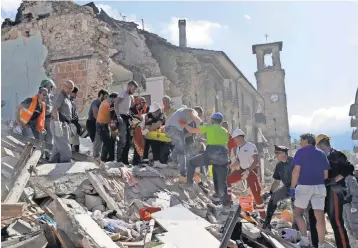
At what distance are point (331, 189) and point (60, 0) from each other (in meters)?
11.9

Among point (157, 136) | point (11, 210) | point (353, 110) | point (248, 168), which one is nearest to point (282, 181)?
point (248, 168)

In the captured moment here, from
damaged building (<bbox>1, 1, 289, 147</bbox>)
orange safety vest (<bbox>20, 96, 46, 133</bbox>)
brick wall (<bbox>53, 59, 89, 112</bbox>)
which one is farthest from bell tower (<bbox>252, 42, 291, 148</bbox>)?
orange safety vest (<bbox>20, 96, 46, 133</bbox>)

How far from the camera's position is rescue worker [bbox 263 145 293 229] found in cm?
695

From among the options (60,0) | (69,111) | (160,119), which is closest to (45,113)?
(69,111)

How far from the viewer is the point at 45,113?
27.2 feet

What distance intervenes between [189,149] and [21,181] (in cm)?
384

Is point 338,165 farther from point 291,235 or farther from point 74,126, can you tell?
point 74,126

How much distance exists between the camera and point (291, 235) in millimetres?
6375

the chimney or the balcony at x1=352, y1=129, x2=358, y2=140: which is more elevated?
the chimney

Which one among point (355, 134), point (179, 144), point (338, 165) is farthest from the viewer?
point (355, 134)

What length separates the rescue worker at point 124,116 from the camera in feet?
25.7

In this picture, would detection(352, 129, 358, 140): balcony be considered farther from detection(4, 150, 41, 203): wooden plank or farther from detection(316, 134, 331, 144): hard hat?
detection(4, 150, 41, 203): wooden plank

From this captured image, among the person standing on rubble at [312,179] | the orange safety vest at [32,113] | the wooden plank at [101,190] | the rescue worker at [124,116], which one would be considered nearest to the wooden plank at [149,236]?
the wooden plank at [101,190]

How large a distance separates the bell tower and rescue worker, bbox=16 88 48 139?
40476 mm
